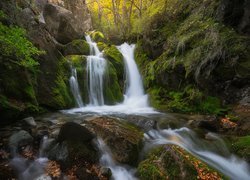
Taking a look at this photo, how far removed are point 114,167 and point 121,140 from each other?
0.70m

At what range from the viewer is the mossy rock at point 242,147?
211 inches

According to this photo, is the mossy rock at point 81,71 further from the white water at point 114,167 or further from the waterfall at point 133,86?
the white water at point 114,167

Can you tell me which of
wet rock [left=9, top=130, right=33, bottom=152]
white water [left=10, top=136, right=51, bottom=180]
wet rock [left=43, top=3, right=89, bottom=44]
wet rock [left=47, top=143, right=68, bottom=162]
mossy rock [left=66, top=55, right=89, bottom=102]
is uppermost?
wet rock [left=43, top=3, right=89, bottom=44]

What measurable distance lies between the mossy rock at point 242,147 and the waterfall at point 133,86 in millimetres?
5890

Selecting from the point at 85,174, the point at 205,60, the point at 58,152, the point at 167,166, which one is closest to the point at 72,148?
the point at 58,152

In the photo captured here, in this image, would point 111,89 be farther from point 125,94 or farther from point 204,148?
point 204,148

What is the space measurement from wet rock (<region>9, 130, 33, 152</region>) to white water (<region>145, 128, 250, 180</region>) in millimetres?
3011

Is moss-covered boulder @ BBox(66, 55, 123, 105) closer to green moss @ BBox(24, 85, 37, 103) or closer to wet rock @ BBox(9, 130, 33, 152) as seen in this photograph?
green moss @ BBox(24, 85, 37, 103)

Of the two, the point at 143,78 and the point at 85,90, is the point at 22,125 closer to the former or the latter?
the point at 85,90

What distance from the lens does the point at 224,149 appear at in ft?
19.1

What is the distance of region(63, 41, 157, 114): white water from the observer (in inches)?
384

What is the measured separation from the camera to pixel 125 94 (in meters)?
12.9

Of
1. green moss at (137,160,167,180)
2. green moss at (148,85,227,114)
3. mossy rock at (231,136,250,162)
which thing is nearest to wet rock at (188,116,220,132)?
mossy rock at (231,136,250,162)

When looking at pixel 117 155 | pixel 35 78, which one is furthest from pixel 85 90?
pixel 117 155
